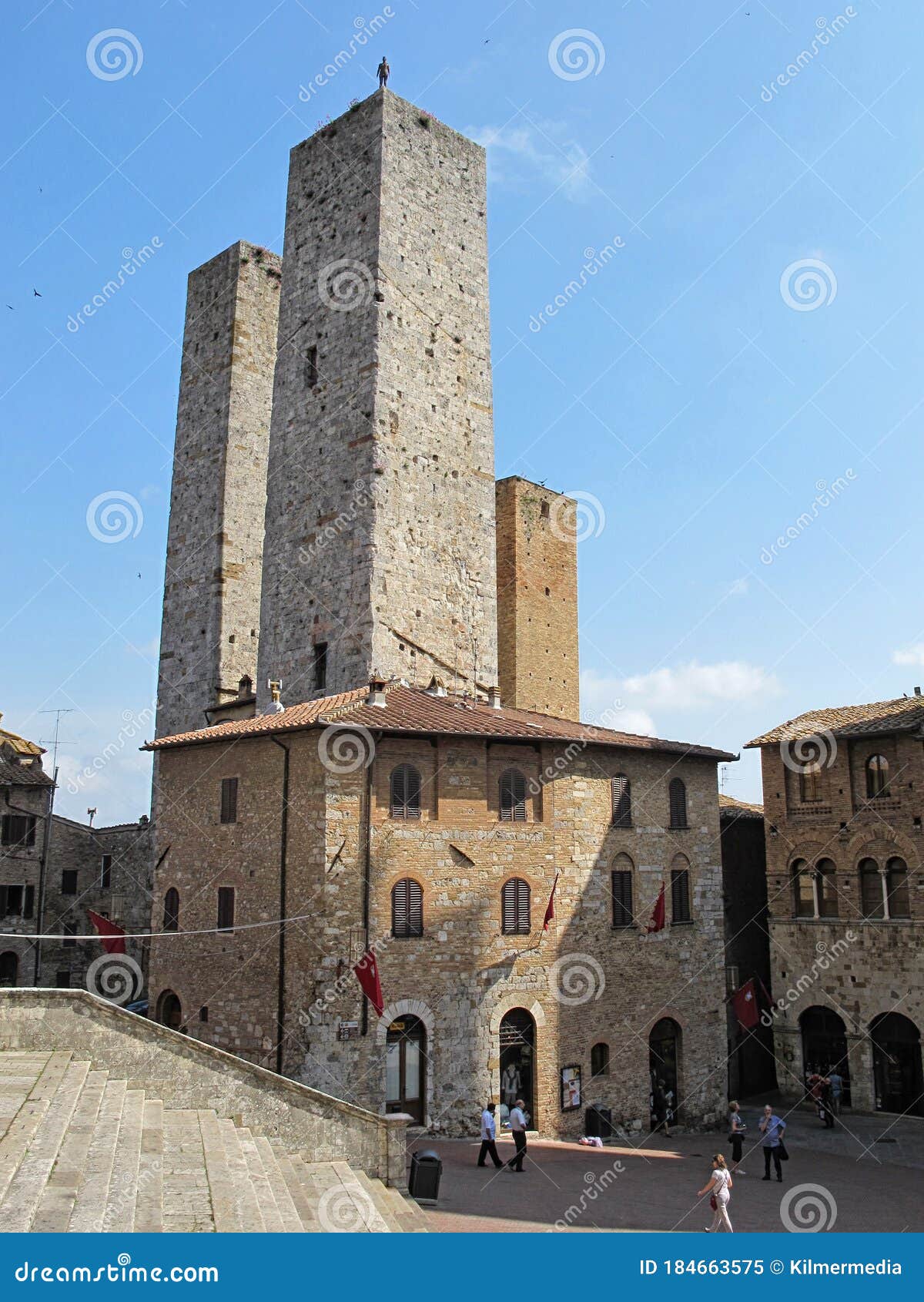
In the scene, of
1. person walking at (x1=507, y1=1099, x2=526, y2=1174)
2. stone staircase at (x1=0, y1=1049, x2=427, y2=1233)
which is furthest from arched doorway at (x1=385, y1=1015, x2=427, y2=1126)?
stone staircase at (x1=0, y1=1049, x2=427, y2=1233)

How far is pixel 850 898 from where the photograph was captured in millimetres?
28266

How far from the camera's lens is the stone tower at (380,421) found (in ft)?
90.3

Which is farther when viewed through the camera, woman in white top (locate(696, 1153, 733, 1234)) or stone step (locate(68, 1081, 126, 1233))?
woman in white top (locate(696, 1153, 733, 1234))

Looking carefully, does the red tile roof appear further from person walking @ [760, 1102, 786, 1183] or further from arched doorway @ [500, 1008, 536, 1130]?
person walking @ [760, 1102, 786, 1183]

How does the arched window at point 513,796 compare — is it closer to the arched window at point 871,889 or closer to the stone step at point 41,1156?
the stone step at point 41,1156

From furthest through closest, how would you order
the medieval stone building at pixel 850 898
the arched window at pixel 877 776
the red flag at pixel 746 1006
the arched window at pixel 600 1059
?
the arched window at pixel 877 776 < the medieval stone building at pixel 850 898 < the red flag at pixel 746 1006 < the arched window at pixel 600 1059

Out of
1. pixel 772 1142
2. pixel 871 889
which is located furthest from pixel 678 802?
pixel 772 1142

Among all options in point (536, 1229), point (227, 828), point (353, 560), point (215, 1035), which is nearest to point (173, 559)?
point (353, 560)

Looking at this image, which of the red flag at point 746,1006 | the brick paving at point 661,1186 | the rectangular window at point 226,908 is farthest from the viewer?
the red flag at point 746,1006

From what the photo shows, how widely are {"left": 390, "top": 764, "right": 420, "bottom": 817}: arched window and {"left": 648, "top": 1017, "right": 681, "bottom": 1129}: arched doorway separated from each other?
8.51 metres

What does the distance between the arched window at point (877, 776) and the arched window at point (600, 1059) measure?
10613 millimetres

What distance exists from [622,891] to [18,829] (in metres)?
22.1

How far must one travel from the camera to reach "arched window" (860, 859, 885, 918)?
2777 centimetres

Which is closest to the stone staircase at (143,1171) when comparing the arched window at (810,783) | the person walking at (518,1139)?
the person walking at (518,1139)
